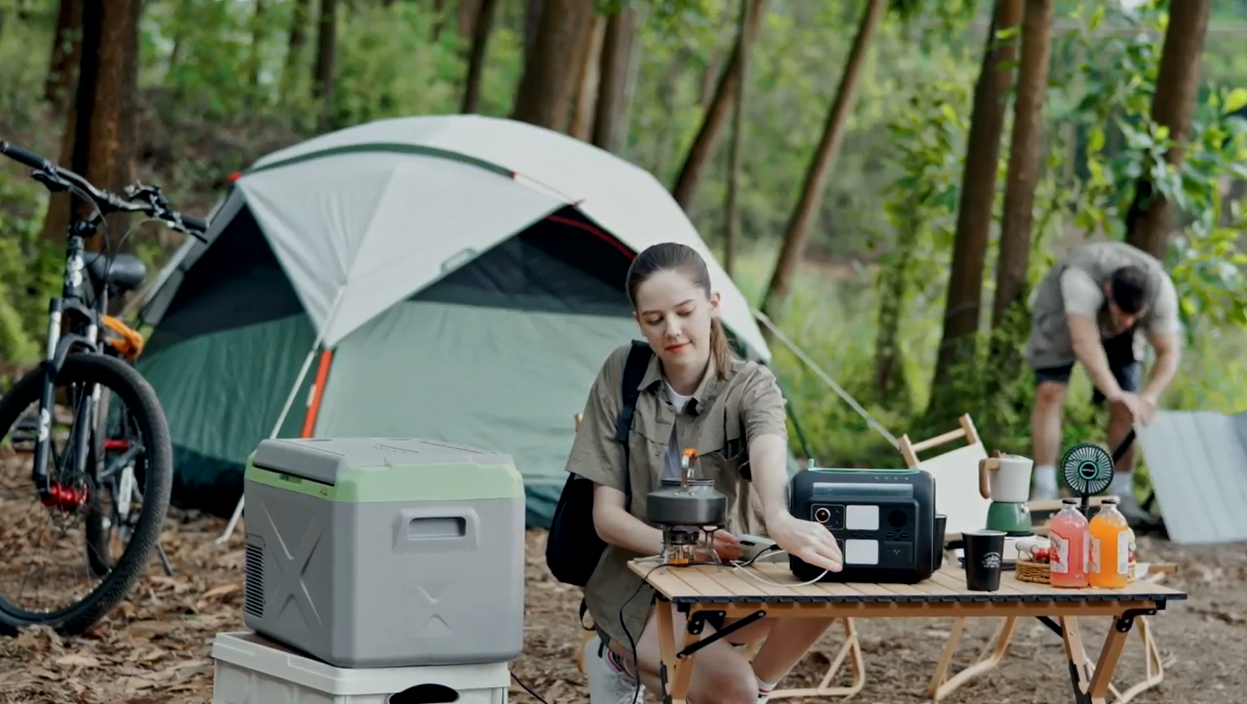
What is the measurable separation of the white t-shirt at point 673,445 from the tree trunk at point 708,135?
9000 mm

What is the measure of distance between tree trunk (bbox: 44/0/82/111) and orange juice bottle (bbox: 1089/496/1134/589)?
36.7 feet

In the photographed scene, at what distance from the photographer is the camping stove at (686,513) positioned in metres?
2.85

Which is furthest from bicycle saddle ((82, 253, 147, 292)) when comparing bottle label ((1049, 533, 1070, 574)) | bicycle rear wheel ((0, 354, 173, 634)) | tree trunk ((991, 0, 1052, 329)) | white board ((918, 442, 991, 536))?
tree trunk ((991, 0, 1052, 329))

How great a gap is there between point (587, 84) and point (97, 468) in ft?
32.5

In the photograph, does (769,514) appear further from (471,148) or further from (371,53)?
(371,53)

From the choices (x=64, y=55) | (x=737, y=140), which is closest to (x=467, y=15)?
(x=64, y=55)

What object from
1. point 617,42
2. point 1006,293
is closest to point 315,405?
point 1006,293

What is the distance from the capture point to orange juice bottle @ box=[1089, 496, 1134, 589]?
2797 millimetres

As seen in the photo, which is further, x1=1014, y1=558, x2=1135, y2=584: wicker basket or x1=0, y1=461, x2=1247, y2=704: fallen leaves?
x1=0, y1=461, x2=1247, y2=704: fallen leaves

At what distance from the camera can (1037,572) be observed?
2.88m

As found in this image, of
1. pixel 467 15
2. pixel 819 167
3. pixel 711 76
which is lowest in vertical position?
pixel 819 167

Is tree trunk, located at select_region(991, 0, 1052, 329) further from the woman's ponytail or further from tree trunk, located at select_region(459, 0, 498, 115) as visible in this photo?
tree trunk, located at select_region(459, 0, 498, 115)

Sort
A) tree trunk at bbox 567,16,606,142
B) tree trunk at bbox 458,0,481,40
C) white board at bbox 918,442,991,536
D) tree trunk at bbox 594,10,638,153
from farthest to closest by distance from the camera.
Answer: tree trunk at bbox 458,0,481,40 → tree trunk at bbox 567,16,606,142 → tree trunk at bbox 594,10,638,153 → white board at bbox 918,442,991,536

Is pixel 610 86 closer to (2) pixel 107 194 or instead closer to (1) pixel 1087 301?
(1) pixel 1087 301
